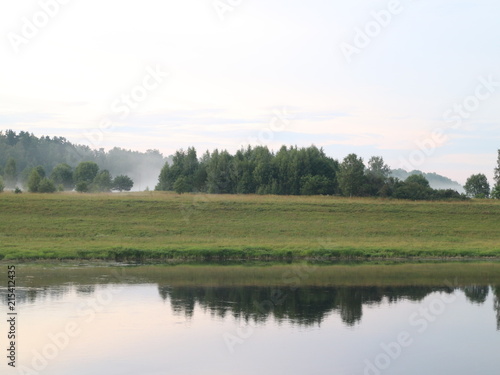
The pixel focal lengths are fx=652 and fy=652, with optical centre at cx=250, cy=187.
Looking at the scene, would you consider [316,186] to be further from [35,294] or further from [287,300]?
[35,294]

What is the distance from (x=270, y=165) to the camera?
329 feet

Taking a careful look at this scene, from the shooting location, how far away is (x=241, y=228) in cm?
5997

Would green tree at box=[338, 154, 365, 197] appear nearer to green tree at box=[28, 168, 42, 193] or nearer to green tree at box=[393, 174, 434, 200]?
green tree at box=[393, 174, 434, 200]

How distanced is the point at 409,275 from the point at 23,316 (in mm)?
22805

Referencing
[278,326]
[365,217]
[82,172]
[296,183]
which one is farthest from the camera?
[82,172]

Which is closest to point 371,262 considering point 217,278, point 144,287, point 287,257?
point 287,257

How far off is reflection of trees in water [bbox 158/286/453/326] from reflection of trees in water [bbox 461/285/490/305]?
115 centimetres

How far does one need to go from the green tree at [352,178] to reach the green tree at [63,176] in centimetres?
8309

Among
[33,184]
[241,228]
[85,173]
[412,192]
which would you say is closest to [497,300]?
[241,228]

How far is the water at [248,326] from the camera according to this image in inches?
780

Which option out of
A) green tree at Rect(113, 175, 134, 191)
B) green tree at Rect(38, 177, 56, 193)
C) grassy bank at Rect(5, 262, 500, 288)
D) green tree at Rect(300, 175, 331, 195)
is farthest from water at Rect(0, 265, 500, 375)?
green tree at Rect(113, 175, 134, 191)

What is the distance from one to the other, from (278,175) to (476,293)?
6709 cm

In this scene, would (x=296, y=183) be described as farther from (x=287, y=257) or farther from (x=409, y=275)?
(x=409, y=275)

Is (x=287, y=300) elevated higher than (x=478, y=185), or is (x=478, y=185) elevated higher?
(x=478, y=185)
